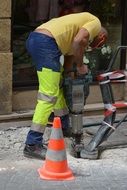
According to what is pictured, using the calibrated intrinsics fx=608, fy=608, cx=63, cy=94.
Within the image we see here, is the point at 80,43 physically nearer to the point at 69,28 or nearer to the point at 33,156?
the point at 69,28

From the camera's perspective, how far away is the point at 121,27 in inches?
354

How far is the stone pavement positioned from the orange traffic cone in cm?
8

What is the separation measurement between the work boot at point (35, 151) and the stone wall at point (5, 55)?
127 cm

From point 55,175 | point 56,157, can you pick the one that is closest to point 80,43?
point 56,157

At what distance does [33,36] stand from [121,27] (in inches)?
105

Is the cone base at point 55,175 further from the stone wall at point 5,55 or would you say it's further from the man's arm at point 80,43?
the stone wall at point 5,55

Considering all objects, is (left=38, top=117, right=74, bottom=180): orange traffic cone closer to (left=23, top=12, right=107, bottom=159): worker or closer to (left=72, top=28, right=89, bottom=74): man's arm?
(left=23, top=12, right=107, bottom=159): worker

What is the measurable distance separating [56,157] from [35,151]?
2.26 ft

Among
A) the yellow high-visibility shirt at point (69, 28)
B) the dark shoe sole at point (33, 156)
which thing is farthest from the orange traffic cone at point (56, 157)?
the yellow high-visibility shirt at point (69, 28)

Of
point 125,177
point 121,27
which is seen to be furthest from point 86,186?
point 121,27

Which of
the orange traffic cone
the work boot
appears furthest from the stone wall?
the orange traffic cone

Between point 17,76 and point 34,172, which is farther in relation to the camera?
point 17,76

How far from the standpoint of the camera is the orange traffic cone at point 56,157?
5984mm

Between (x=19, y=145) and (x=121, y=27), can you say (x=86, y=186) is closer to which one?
(x=19, y=145)
